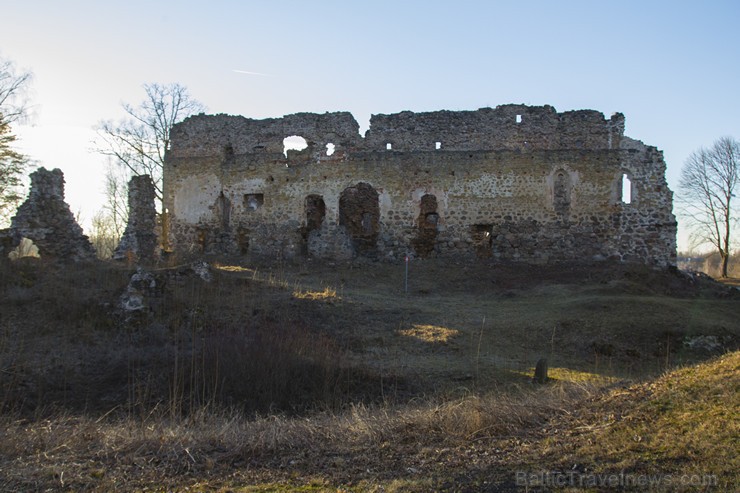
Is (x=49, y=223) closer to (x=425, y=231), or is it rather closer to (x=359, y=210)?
(x=359, y=210)

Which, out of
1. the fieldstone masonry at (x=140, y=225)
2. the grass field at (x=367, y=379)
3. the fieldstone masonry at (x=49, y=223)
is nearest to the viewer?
the grass field at (x=367, y=379)

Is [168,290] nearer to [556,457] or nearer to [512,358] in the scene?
[512,358]

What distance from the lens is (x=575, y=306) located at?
1390 cm

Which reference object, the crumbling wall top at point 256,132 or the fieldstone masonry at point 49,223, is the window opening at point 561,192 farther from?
the fieldstone masonry at point 49,223

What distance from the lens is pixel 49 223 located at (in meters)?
17.0

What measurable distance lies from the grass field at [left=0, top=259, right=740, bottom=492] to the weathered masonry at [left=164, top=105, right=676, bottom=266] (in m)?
1.89

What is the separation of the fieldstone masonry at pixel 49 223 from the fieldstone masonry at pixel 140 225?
1.75m

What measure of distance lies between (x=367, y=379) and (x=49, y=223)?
40.2ft

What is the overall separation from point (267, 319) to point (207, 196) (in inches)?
491

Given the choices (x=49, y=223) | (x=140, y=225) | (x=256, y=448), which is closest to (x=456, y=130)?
(x=140, y=225)

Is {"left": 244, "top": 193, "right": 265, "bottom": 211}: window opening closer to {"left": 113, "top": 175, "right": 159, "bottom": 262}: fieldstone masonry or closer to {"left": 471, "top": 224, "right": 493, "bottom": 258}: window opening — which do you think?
{"left": 113, "top": 175, "right": 159, "bottom": 262}: fieldstone masonry

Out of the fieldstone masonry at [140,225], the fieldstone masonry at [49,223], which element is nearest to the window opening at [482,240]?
the fieldstone masonry at [140,225]

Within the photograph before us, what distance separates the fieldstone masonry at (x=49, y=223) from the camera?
1667 centimetres

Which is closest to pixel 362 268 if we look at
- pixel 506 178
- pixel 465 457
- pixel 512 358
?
pixel 506 178
